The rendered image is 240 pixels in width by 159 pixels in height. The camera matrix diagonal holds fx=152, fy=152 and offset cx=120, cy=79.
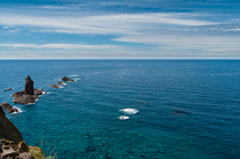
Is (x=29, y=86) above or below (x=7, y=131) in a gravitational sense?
below

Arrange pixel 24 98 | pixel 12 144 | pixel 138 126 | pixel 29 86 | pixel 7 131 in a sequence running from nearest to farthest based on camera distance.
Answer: pixel 12 144 → pixel 7 131 → pixel 138 126 → pixel 24 98 → pixel 29 86

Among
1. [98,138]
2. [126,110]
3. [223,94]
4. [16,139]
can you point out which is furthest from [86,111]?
[223,94]

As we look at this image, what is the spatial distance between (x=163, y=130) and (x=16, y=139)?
38084 mm

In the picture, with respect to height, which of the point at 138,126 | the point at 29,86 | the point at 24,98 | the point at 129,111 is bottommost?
the point at 138,126

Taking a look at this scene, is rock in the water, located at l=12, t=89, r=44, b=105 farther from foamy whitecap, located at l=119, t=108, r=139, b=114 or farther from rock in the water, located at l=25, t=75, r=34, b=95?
foamy whitecap, located at l=119, t=108, r=139, b=114

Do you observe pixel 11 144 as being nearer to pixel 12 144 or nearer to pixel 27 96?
pixel 12 144

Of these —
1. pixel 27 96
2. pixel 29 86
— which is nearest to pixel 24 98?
pixel 27 96

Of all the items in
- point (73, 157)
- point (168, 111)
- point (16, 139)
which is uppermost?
point (16, 139)

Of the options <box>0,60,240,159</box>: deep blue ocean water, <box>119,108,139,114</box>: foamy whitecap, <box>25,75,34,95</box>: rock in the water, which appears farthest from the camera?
<box>25,75,34,95</box>: rock in the water

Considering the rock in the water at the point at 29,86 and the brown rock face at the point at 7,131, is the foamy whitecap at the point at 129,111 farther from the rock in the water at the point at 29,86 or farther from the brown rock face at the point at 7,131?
the rock in the water at the point at 29,86

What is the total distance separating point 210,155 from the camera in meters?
34.7

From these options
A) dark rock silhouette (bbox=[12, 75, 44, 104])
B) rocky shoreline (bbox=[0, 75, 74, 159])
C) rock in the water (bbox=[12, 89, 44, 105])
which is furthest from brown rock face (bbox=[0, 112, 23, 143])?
dark rock silhouette (bbox=[12, 75, 44, 104])

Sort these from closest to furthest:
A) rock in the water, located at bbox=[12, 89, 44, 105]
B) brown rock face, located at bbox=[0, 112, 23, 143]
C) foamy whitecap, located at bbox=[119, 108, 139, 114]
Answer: brown rock face, located at bbox=[0, 112, 23, 143] < foamy whitecap, located at bbox=[119, 108, 139, 114] < rock in the water, located at bbox=[12, 89, 44, 105]

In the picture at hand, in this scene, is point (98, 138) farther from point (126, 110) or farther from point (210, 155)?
point (210, 155)
